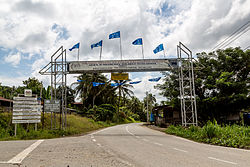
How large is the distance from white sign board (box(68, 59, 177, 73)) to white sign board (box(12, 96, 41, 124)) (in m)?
4.26

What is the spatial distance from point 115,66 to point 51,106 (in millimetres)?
6255

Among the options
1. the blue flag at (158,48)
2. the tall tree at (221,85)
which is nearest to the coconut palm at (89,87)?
the tall tree at (221,85)

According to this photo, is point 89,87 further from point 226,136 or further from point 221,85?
point 226,136

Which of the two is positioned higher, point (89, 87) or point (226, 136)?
point (89, 87)

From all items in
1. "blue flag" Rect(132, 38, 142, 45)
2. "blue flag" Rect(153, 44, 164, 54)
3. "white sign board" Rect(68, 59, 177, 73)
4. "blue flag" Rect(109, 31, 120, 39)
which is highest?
"blue flag" Rect(109, 31, 120, 39)

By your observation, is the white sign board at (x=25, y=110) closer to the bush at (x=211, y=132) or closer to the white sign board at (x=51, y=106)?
the white sign board at (x=51, y=106)

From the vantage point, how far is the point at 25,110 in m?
16.1

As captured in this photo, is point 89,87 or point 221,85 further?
point 89,87

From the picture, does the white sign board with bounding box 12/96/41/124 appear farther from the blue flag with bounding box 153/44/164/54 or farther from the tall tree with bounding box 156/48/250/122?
the tall tree with bounding box 156/48/250/122

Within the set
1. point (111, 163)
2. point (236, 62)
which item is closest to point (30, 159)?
point (111, 163)

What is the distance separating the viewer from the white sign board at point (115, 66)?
62.0 ft

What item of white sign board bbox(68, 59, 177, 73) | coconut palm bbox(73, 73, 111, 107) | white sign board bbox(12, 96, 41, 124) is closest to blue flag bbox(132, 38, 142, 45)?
white sign board bbox(68, 59, 177, 73)

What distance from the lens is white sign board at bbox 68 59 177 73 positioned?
62.0 ft

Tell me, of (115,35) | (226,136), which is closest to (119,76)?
(115,35)
